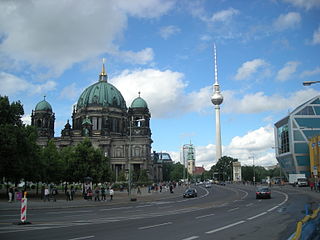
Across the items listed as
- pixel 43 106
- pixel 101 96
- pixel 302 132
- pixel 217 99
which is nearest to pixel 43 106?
pixel 43 106

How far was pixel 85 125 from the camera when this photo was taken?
4998 inches

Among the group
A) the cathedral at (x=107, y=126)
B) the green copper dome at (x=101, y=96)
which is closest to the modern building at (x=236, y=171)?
the cathedral at (x=107, y=126)

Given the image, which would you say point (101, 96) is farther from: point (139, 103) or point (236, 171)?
point (236, 171)

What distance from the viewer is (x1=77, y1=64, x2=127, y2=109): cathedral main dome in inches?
5236

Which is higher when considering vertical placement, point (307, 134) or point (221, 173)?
point (307, 134)

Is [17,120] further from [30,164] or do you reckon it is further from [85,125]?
[85,125]

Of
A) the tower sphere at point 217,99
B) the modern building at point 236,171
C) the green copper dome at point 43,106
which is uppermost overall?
the tower sphere at point 217,99

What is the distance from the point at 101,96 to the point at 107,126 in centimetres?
1221

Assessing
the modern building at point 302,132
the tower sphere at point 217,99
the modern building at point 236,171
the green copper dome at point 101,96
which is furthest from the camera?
the tower sphere at point 217,99

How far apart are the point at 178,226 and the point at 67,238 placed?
5693 millimetres

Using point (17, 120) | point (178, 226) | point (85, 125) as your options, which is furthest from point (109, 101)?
point (178, 226)

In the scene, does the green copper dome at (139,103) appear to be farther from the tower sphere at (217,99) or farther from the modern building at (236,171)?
the tower sphere at (217,99)

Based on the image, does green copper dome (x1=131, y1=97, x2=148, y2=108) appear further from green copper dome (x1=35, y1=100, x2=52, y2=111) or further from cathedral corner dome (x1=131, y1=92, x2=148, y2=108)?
green copper dome (x1=35, y1=100, x2=52, y2=111)

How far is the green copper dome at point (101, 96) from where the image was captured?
133 metres
